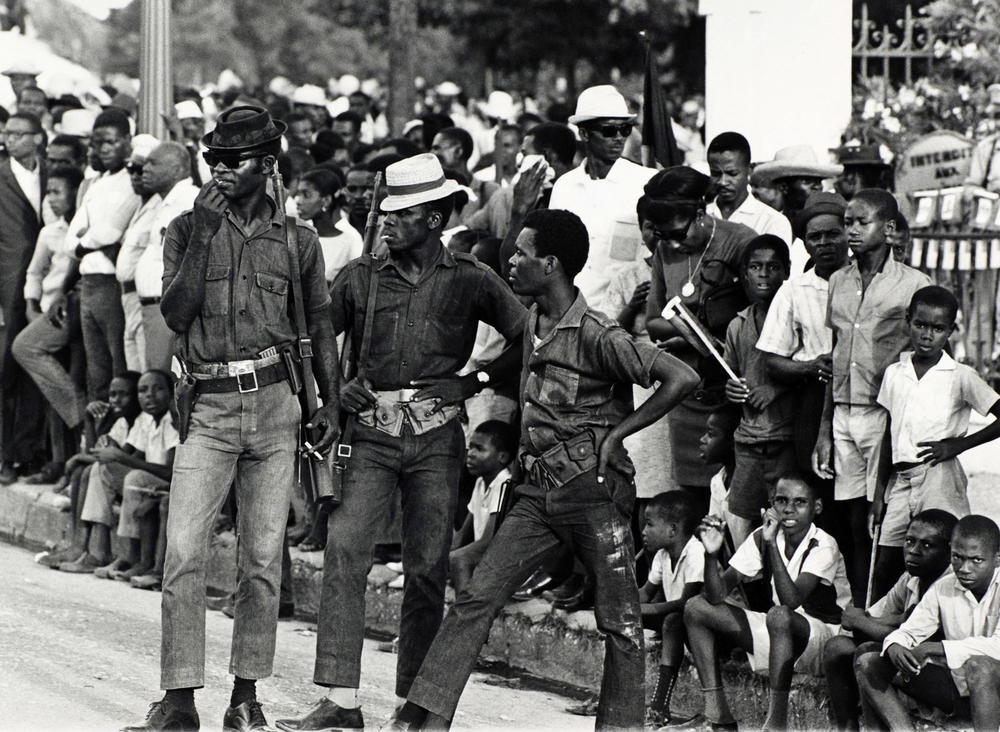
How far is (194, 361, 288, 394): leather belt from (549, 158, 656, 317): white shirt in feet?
7.64

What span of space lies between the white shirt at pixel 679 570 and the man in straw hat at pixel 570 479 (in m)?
1.14

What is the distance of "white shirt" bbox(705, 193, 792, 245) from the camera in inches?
340

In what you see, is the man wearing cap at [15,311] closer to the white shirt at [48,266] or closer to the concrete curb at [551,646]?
the white shirt at [48,266]

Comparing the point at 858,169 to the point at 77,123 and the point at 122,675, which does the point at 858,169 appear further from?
the point at 77,123

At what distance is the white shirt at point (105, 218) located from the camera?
11.1 meters

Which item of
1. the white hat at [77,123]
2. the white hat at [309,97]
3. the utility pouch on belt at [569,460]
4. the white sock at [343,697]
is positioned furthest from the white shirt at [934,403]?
the white hat at [309,97]

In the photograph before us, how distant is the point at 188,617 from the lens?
6633 mm

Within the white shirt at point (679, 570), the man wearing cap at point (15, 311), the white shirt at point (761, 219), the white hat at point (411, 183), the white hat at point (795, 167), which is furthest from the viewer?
the man wearing cap at point (15, 311)

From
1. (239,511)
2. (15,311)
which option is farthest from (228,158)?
(15,311)

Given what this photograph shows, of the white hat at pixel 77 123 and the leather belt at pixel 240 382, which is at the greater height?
the white hat at pixel 77 123

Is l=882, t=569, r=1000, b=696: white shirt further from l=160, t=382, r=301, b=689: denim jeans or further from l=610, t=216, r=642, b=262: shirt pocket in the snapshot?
l=610, t=216, r=642, b=262: shirt pocket

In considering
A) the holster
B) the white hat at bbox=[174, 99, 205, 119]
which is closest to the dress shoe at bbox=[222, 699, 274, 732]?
the holster

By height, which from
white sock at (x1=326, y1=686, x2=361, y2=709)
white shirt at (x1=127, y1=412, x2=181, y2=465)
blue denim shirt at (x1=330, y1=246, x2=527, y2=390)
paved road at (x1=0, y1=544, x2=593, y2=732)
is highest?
blue denim shirt at (x1=330, y1=246, x2=527, y2=390)

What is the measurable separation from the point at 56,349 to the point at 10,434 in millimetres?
975
